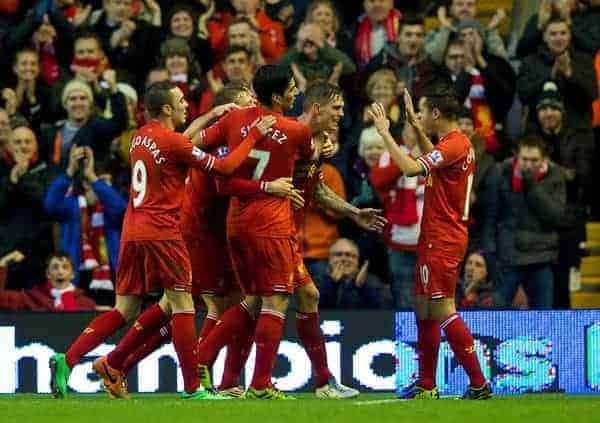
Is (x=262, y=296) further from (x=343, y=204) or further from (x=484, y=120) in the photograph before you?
(x=484, y=120)

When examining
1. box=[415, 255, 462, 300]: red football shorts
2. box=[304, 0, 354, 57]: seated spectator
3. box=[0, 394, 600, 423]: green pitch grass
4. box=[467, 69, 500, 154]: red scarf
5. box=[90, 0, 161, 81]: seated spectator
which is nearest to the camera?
box=[0, 394, 600, 423]: green pitch grass

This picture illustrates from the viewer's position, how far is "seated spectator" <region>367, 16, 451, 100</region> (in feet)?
60.8

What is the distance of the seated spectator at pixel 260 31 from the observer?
19.3m

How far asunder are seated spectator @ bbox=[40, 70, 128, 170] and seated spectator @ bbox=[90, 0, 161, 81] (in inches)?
38.8

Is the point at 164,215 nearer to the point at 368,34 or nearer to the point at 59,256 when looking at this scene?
the point at 59,256

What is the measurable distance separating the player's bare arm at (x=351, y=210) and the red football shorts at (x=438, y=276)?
0.48m

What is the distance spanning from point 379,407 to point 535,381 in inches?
129

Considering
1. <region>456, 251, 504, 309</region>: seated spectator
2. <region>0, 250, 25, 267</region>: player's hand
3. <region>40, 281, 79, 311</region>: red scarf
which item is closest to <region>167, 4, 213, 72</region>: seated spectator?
<region>0, 250, 25, 267</region>: player's hand

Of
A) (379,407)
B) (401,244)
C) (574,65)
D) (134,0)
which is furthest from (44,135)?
(379,407)

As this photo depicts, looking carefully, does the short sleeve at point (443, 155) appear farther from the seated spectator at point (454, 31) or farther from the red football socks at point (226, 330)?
the seated spectator at point (454, 31)

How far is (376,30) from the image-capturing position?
19328mm

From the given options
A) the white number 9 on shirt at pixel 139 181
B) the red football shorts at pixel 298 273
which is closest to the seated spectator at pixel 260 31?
the red football shorts at pixel 298 273

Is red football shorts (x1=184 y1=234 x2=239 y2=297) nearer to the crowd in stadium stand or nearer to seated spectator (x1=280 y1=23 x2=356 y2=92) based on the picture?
the crowd in stadium stand

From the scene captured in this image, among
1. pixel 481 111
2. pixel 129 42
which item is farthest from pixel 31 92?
pixel 481 111
